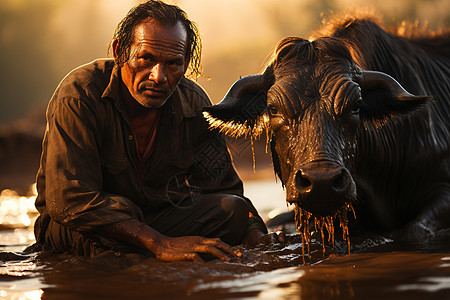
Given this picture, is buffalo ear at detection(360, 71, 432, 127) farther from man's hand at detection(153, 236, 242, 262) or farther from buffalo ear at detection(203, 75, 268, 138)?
man's hand at detection(153, 236, 242, 262)

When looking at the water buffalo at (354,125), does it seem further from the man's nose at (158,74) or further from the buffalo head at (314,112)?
the man's nose at (158,74)

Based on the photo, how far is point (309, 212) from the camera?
11.5ft

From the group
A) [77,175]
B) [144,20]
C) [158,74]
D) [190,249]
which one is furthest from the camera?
[144,20]

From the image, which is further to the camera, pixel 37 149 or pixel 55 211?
pixel 37 149

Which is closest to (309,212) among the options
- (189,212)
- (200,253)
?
(200,253)

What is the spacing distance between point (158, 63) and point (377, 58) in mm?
1968

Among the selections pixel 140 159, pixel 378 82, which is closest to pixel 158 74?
pixel 140 159

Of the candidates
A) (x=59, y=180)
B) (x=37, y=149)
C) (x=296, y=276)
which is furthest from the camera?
(x=37, y=149)

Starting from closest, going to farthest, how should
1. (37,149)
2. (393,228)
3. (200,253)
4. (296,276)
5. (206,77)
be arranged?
(296,276) < (200,253) < (206,77) < (393,228) < (37,149)

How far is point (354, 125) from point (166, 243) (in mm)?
1445

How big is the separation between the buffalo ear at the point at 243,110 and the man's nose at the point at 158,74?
1.53 ft

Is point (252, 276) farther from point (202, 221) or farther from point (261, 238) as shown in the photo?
point (202, 221)

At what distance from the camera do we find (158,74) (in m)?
3.79

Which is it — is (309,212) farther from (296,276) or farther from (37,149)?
(37,149)
